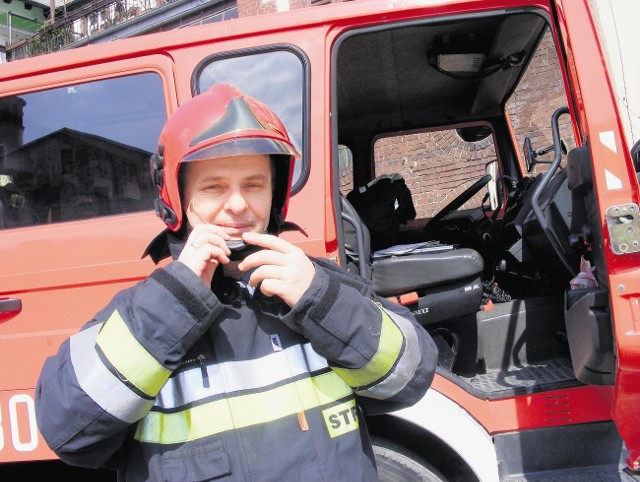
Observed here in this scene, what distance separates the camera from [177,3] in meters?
14.1

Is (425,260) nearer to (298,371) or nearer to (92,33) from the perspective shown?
(298,371)

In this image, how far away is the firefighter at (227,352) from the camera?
39.0 inches

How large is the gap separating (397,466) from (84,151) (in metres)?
1.54

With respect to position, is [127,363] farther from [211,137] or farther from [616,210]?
[616,210]

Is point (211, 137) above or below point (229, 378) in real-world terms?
above

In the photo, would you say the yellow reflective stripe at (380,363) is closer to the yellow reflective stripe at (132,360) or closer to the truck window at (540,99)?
the yellow reflective stripe at (132,360)

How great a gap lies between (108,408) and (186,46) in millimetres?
1510

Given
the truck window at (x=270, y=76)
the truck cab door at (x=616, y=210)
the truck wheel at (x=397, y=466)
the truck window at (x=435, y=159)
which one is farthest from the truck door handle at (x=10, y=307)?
the truck window at (x=435, y=159)

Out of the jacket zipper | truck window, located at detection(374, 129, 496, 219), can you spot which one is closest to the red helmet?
the jacket zipper

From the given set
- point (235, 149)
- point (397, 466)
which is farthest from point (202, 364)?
point (397, 466)

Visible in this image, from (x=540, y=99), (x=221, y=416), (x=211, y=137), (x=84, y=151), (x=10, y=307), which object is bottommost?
(x=221, y=416)

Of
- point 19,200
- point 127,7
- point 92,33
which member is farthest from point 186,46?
point 92,33

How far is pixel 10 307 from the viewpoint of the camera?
2.03m

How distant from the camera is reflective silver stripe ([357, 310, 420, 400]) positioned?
44.4 inches
